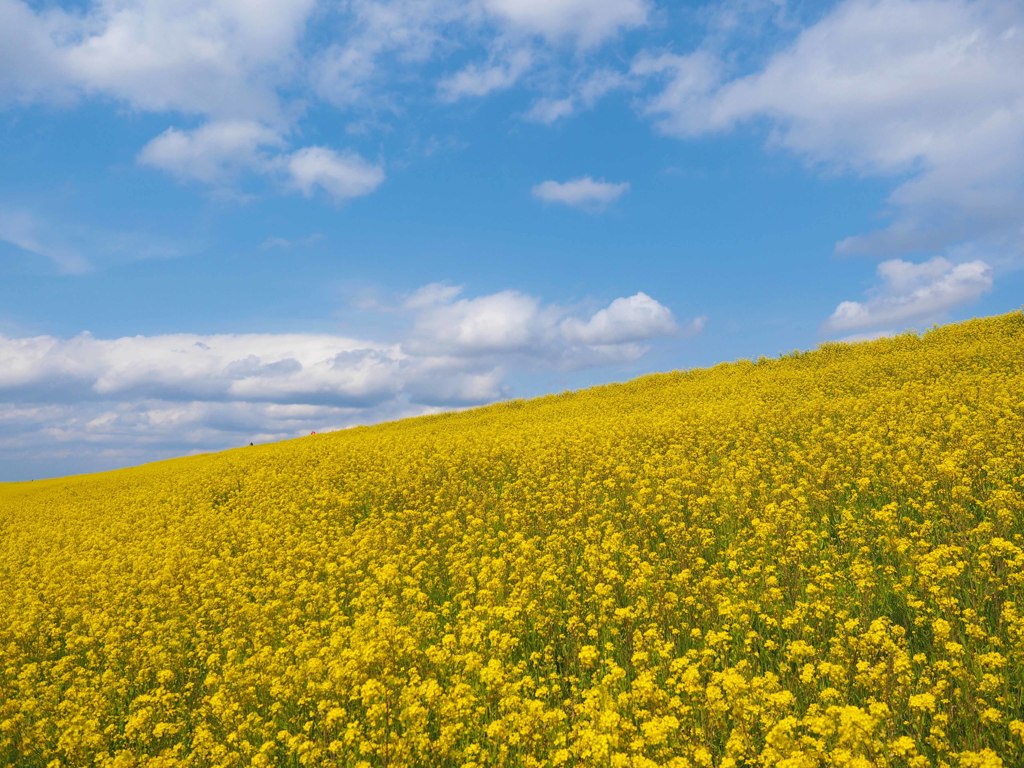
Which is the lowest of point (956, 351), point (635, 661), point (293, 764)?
point (293, 764)

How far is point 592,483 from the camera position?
1548 centimetres

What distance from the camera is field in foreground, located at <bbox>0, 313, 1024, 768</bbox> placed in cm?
638

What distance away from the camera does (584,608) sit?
9688 mm

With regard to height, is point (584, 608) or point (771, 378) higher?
point (771, 378)

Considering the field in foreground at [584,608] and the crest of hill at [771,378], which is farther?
the crest of hill at [771,378]

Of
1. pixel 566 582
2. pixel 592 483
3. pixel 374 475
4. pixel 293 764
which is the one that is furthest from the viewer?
pixel 374 475

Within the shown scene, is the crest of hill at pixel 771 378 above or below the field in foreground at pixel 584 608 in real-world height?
above

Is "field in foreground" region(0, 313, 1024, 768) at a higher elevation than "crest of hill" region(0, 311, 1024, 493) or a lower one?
lower

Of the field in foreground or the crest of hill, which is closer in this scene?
the field in foreground

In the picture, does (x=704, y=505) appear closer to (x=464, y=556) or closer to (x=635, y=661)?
(x=464, y=556)

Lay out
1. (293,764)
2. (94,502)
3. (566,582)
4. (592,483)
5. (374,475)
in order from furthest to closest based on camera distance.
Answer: (94,502) → (374,475) → (592,483) → (566,582) → (293,764)

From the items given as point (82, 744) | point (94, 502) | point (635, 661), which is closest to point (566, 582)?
point (635, 661)

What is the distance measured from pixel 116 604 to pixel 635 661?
39.6 feet

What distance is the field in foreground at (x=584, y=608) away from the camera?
251 inches
